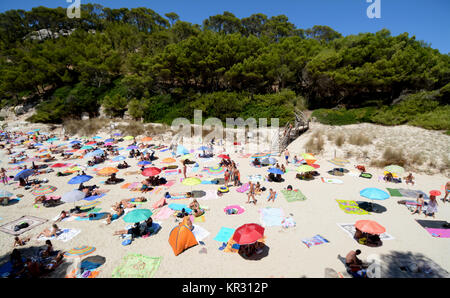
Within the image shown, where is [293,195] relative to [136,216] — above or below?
below

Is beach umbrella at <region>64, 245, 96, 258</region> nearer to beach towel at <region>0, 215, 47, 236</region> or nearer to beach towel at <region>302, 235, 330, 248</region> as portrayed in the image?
beach towel at <region>0, 215, 47, 236</region>

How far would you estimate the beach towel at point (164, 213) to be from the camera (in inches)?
388

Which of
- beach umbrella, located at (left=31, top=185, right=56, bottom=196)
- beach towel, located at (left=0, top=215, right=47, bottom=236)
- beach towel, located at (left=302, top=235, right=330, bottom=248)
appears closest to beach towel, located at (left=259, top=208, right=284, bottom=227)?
beach towel, located at (left=302, top=235, right=330, bottom=248)

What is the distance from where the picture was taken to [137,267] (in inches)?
271

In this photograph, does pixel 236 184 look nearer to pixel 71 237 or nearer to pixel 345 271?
pixel 345 271

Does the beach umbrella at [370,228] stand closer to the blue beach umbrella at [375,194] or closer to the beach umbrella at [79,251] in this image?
the blue beach umbrella at [375,194]

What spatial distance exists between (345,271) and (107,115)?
3842 cm

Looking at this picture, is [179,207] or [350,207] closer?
[350,207]

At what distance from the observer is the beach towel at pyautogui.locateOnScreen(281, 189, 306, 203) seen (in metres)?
Answer: 11.2

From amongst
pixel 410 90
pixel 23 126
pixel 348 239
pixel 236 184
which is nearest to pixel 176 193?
pixel 236 184

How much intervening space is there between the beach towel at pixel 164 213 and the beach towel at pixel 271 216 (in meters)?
4.33

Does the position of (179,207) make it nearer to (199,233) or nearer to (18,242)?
(199,233)

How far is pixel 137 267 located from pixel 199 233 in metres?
2.52

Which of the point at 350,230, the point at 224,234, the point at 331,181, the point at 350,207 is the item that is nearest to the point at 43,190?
the point at 224,234
